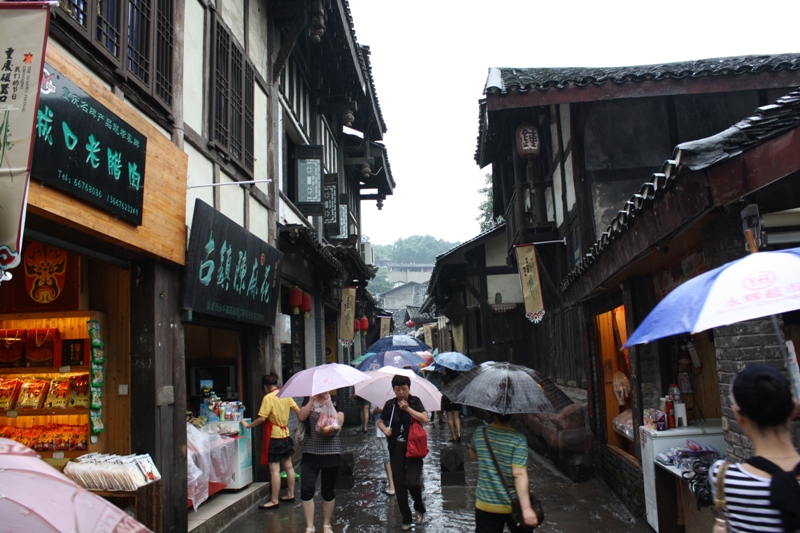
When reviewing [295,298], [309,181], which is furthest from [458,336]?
[309,181]

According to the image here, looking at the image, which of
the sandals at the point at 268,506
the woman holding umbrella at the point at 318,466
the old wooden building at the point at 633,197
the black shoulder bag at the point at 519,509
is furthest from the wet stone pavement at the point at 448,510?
the black shoulder bag at the point at 519,509

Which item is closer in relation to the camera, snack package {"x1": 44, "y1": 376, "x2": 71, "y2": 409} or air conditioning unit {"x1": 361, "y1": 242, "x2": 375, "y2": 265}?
snack package {"x1": 44, "y1": 376, "x2": 71, "y2": 409}

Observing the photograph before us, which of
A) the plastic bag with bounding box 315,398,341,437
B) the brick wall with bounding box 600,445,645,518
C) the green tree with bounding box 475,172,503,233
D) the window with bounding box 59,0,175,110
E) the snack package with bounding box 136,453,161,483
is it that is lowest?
the brick wall with bounding box 600,445,645,518

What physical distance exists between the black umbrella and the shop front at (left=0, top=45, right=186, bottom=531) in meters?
3.42

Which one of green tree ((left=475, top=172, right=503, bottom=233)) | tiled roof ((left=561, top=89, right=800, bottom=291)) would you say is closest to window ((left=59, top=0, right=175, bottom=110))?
tiled roof ((left=561, top=89, right=800, bottom=291))

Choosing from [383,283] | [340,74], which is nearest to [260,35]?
[340,74]

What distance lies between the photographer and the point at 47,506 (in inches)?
90.4

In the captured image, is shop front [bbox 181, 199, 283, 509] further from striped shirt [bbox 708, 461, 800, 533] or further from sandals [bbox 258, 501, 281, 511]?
striped shirt [bbox 708, 461, 800, 533]

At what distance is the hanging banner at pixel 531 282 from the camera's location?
13.4 meters

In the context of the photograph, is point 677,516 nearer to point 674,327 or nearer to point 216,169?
point 674,327

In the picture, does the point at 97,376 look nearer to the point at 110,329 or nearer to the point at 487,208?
the point at 110,329

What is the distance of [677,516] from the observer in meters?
6.80

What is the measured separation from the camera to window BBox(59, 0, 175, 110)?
5.56m

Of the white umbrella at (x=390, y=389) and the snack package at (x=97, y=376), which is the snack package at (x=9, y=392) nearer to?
the snack package at (x=97, y=376)
